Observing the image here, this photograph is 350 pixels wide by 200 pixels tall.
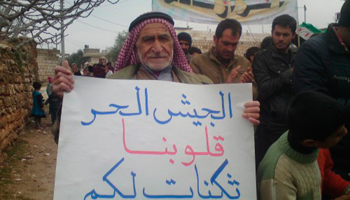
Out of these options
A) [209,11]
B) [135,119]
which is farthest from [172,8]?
[135,119]

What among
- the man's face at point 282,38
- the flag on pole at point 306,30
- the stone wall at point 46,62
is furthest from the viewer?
the stone wall at point 46,62

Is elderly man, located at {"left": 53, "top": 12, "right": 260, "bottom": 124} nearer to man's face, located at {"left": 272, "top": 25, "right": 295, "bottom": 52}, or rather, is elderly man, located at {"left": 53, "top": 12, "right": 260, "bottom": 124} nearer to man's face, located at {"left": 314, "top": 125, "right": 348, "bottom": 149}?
man's face, located at {"left": 314, "top": 125, "right": 348, "bottom": 149}

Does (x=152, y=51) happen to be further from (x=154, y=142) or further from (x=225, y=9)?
(x=225, y=9)

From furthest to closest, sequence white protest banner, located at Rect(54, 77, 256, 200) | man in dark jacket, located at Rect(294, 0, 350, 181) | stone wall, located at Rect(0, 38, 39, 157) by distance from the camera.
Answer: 1. stone wall, located at Rect(0, 38, 39, 157)
2. man in dark jacket, located at Rect(294, 0, 350, 181)
3. white protest banner, located at Rect(54, 77, 256, 200)

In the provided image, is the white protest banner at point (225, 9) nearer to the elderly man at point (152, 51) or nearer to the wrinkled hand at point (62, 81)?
the elderly man at point (152, 51)

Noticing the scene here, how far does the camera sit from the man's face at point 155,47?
218 cm

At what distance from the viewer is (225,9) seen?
17.5 feet

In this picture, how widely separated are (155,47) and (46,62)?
2578 cm

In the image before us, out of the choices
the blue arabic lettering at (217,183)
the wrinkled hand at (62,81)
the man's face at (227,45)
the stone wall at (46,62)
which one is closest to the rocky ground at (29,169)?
the man's face at (227,45)

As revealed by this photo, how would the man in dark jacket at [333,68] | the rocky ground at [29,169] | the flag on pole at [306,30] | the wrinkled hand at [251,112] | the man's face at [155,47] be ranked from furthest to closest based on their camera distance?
the flag on pole at [306,30], the rocky ground at [29,169], the man's face at [155,47], the man in dark jacket at [333,68], the wrinkled hand at [251,112]

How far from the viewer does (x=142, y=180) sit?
1.67 m

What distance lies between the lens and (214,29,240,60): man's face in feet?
10.7

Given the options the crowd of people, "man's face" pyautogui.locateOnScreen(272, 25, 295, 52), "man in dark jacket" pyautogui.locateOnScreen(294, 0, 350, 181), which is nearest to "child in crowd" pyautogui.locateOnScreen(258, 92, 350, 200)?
the crowd of people

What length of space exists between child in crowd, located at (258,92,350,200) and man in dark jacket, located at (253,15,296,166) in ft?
3.41
